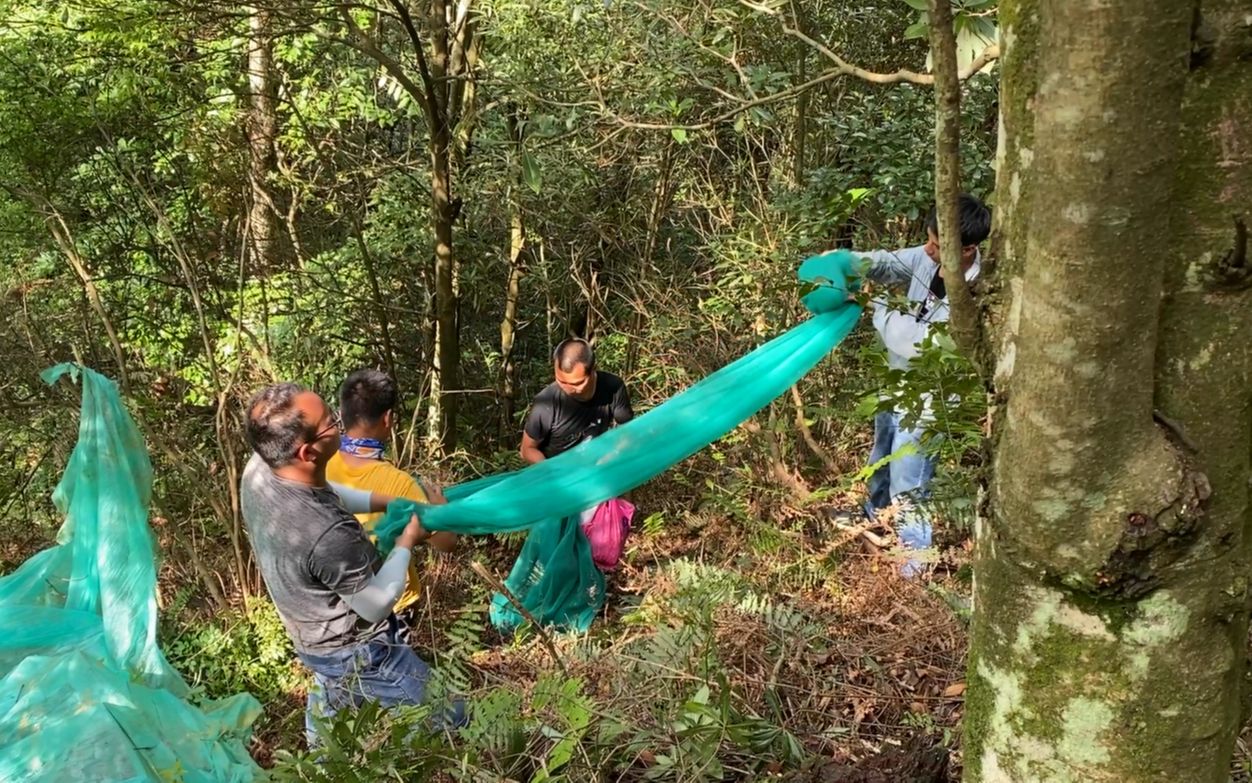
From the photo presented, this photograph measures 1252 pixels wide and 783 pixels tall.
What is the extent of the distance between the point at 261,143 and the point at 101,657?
3223 mm

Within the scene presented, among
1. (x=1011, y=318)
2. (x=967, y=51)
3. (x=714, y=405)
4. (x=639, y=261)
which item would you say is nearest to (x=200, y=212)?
(x=639, y=261)

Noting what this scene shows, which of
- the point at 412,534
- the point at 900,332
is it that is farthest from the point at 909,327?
the point at 412,534

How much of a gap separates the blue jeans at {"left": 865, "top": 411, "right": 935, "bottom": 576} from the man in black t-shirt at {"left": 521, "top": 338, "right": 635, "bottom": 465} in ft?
3.57

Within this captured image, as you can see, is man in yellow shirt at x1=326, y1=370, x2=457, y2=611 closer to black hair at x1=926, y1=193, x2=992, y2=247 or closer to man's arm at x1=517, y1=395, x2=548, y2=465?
man's arm at x1=517, y1=395, x2=548, y2=465

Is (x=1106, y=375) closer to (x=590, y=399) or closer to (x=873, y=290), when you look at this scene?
(x=873, y=290)

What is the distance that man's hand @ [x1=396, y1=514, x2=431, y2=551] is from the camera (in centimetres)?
245

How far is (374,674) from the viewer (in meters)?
2.35

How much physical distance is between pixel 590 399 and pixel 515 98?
150 centimetres

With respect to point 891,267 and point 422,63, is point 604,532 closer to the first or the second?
point 891,267

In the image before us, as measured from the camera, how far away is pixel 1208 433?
86cm

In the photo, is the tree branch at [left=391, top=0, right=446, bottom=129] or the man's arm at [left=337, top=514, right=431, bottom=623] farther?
the tree branch at [left=391, top=0, right=446, bottom=129]

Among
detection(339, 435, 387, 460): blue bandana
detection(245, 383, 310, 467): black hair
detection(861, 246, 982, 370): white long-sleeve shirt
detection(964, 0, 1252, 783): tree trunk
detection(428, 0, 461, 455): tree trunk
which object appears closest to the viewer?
detection(964, 0, 1252, 783): tree trunk

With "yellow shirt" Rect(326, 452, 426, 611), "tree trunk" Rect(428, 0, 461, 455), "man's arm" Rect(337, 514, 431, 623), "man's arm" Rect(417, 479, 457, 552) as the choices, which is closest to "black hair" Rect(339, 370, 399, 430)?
"yellow shirt" Rect(326, 452, 426, 611)

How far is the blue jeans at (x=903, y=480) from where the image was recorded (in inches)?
117
